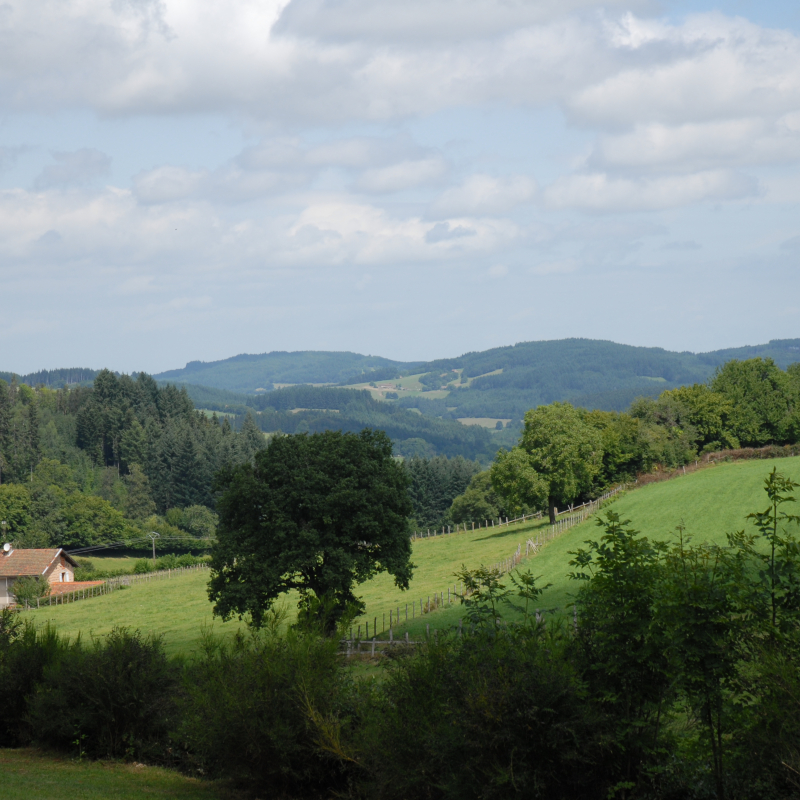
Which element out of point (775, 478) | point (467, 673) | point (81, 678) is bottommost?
point (81, 678)

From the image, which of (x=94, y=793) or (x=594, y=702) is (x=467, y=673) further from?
(x=94, y=793)

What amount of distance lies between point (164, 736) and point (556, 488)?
5077 cm

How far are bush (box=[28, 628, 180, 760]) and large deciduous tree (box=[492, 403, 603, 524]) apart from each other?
4902 cm

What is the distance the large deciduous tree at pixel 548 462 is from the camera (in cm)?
6869

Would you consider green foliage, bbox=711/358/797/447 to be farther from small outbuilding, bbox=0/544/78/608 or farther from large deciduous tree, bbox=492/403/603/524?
small outbuilding, bbox=0/544/78/608

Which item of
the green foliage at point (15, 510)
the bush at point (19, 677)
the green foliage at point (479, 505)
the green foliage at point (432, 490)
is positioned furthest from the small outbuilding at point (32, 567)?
the green foliage at point (432, 490)

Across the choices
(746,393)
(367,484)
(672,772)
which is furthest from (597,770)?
(746,393)

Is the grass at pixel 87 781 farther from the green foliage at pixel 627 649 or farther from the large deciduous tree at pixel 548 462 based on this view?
the large deciduous tree at pixel 548 462

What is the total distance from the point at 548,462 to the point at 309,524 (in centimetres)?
3713

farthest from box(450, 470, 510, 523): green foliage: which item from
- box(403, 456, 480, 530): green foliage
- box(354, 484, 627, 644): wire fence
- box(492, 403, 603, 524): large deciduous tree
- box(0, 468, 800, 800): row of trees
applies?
box(0, 468, 800, 800): row of trees

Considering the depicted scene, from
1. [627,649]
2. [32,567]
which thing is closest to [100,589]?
[32,567]

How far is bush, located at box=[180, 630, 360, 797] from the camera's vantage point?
55.9 ft

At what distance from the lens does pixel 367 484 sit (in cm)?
3625

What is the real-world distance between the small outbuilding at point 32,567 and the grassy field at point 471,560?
897 centimetres
